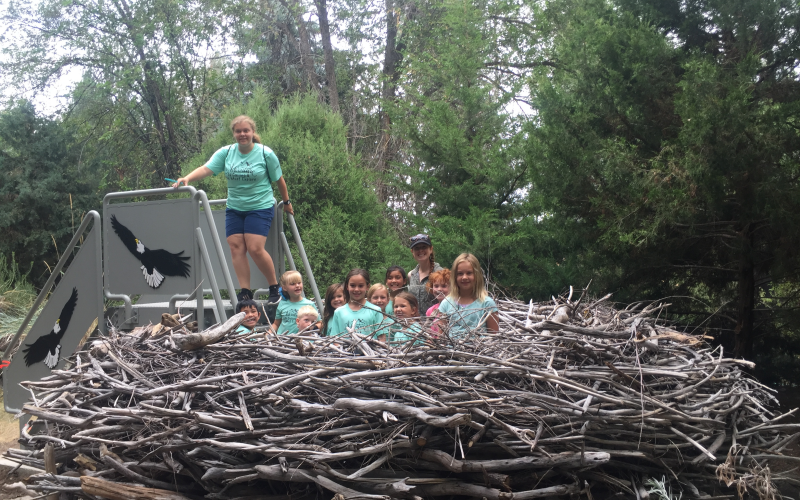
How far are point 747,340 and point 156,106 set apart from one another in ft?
55.1

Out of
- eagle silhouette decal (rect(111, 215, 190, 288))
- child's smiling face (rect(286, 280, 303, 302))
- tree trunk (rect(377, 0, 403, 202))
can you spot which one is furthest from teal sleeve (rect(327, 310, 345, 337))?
tree trunk (rect(377, 0, 403, 202))

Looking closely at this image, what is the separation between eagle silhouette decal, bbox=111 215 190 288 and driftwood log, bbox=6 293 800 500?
144 centimetres

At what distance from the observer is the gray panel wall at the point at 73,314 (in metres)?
5.25

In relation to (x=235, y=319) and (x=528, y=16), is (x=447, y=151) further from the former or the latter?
(x=528, y=16)

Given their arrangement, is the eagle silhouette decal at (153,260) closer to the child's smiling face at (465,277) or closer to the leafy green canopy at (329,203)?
the child's smiling face at (465,277)

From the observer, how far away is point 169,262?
4.97 m

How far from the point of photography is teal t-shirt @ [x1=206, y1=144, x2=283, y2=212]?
17.4 feet

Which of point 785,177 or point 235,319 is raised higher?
point 785,177

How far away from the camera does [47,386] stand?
3656 millimetres

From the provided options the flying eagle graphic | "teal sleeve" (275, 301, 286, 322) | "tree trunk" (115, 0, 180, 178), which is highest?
"tree trunk" (115, 0, 180, 178)

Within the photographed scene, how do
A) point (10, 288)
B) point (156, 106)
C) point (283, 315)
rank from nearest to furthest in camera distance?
point (283, 315)
point (10, 288)
point (156, 106)

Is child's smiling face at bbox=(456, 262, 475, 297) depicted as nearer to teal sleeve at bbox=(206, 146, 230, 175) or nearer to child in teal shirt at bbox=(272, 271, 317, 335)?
child in teal shirt at bbox=(272, 271, 317, 335)

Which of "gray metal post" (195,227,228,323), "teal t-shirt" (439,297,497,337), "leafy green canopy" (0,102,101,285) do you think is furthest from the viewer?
"leafy green canopy" (0,102,101,285)

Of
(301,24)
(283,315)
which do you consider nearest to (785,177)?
(283,315)
